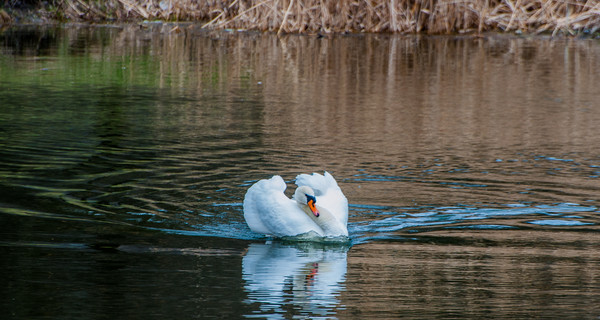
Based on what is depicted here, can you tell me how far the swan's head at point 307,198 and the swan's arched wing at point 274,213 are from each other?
0.07 meters

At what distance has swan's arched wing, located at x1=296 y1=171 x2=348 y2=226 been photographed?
264 inches

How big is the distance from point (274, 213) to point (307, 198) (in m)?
0.26

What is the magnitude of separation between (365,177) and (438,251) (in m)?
2.35

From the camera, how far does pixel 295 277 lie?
5.58 meters

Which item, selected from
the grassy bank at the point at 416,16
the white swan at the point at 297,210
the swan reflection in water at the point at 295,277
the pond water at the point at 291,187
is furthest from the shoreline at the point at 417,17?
the swan reflection in water at the point at 295,277

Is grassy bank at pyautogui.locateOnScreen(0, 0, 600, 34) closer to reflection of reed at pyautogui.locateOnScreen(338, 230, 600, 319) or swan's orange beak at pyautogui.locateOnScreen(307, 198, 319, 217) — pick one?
swan's orange beak at pyautogui.locateOnScreen(307, 198, 319, 217)

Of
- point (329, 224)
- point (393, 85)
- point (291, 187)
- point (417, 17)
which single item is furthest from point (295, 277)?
point (417, 17)

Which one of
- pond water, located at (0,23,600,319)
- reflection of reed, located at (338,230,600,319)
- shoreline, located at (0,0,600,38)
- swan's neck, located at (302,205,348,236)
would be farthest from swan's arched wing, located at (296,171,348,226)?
shoreline, located at (0,0,600,38)

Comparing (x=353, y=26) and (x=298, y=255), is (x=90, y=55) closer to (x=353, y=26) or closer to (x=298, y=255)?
(x=353, y=26)

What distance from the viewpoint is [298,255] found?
20.6ft

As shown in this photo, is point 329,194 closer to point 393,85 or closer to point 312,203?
point 312,203

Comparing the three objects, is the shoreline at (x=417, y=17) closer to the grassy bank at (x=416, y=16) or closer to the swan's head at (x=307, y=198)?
the grassy bank at (x=416, y=16)

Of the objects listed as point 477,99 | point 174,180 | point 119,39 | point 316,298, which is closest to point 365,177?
point 174,180

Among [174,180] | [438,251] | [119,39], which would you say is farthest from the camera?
[119,39]
